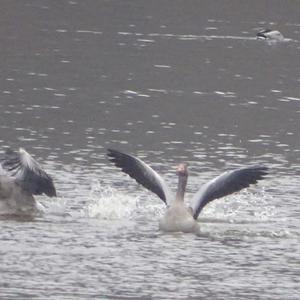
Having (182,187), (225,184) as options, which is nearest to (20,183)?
(182,187)

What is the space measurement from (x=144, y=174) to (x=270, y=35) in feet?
82.3

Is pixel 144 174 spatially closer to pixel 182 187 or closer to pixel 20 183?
pixel 182 187

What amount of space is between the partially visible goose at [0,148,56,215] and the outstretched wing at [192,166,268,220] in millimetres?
1823

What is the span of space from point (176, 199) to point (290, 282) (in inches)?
121

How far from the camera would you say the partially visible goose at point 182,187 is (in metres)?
16.8

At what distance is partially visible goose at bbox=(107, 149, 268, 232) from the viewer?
16.8m

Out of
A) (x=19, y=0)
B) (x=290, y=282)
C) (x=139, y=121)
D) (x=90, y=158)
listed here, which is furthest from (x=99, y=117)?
(x=19, y=0)

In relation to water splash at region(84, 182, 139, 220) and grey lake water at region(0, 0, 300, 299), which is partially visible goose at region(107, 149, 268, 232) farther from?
water splash at region(84, 182, 139, 220)

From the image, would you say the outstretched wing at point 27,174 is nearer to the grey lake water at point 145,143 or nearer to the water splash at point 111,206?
the grey lake water at point 145,143

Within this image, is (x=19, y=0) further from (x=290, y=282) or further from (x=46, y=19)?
(x=290, y=282)

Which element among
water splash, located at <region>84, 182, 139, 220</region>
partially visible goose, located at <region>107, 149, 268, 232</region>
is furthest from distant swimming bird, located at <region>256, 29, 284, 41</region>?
partially visible goose, located at <region>107, 149, 268, 232</region>

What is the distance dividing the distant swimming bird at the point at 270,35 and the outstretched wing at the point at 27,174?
982 inches

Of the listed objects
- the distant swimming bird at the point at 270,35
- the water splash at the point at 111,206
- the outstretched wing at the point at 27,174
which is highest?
the distant swimming bird at the point at 270,35

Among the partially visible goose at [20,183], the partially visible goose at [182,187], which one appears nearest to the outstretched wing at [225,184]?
the partially visible goose at [182,187]
